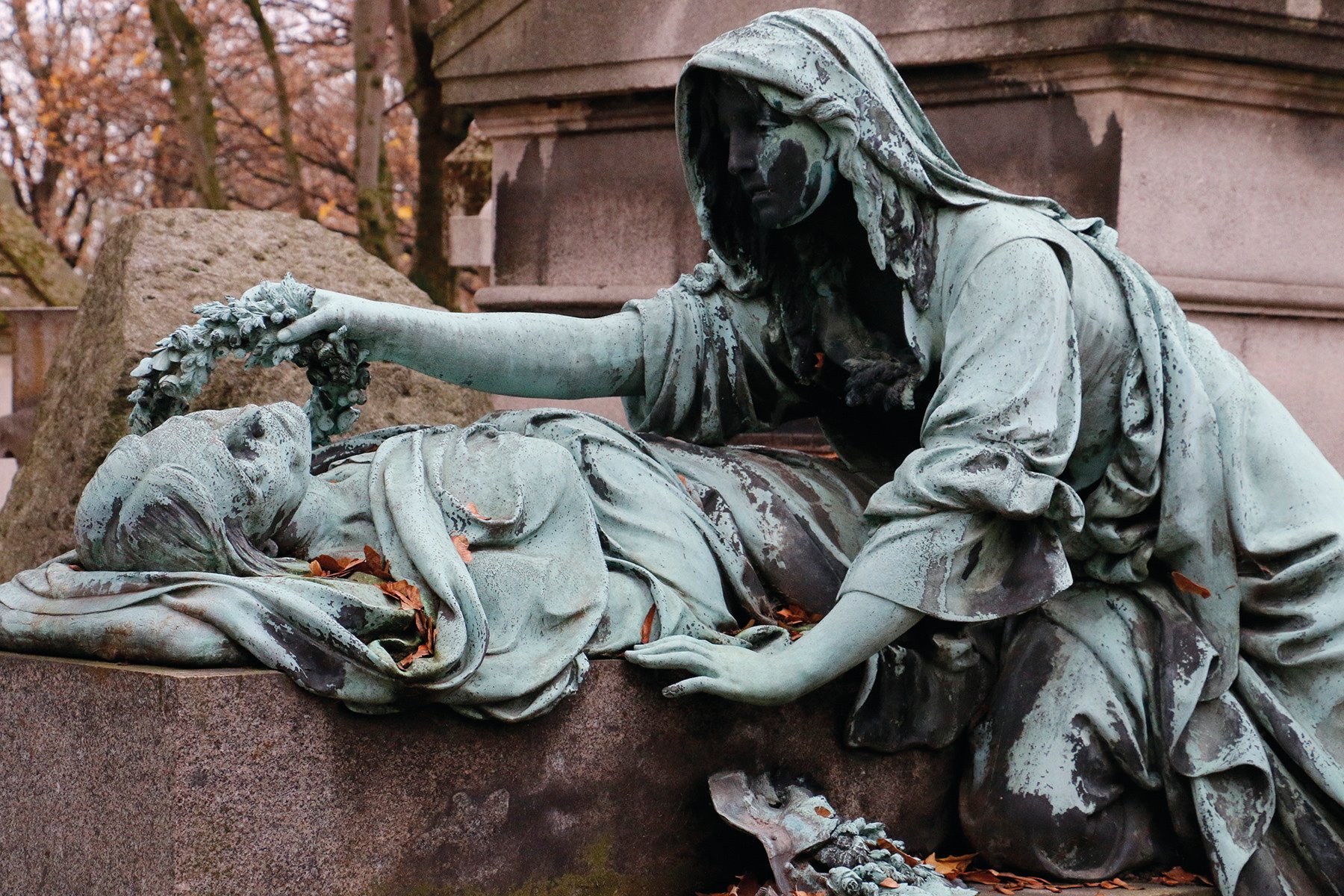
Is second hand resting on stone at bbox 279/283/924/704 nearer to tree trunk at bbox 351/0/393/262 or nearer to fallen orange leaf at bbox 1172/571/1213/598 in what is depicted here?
fallen orange leaf at bbox 1172/571/1213/598

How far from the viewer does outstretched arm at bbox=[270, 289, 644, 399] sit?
4.13 metres

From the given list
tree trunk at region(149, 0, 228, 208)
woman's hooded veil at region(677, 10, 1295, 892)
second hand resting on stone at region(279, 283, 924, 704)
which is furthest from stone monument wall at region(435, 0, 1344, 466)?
tree trunk at region(149, 0, 228, 208)

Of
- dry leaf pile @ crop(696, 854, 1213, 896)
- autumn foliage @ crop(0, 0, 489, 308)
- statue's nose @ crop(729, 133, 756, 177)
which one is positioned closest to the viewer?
dry leaf pile @ crop(696, 854, 1213, 896)

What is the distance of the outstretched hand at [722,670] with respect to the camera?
3809 mm

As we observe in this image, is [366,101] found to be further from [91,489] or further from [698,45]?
[91,489]

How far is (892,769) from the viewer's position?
13.9 ft

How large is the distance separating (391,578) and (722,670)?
0.71 meters

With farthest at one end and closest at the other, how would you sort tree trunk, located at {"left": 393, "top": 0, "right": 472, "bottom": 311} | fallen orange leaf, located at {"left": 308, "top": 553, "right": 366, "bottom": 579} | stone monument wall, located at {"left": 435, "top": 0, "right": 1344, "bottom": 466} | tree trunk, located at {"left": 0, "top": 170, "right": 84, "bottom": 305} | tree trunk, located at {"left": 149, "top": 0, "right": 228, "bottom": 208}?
tree trunk, located at {"left": 0, "top": 170, "right": 84, "bottom": 305} → tree trunk, located at {"left": 149, "top": 0, "right": 228, "bottom": 208} → tree trunk, located at {"left": 393, "top": 0, "right": 472, "bottom": 311} → stone monument wall, located at {"left": 435, "top": 0, "right": 1344, "bottom": 466} → fallen orange leaf, located at {"left": 308, "top": 553, "right": 366, "bottom": 579}

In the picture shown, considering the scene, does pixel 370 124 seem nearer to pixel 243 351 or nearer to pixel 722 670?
pixel 243 351

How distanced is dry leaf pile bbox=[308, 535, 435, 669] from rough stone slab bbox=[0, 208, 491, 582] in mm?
1965

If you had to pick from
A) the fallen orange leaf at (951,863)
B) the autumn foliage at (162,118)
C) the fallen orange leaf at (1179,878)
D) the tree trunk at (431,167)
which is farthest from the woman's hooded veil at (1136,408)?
the autumn foliage at (162,118)

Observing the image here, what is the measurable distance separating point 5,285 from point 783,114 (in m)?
13.6

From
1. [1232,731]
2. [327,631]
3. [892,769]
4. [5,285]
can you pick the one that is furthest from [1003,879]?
[5,285]

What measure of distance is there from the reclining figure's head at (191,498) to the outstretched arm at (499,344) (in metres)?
0.36
